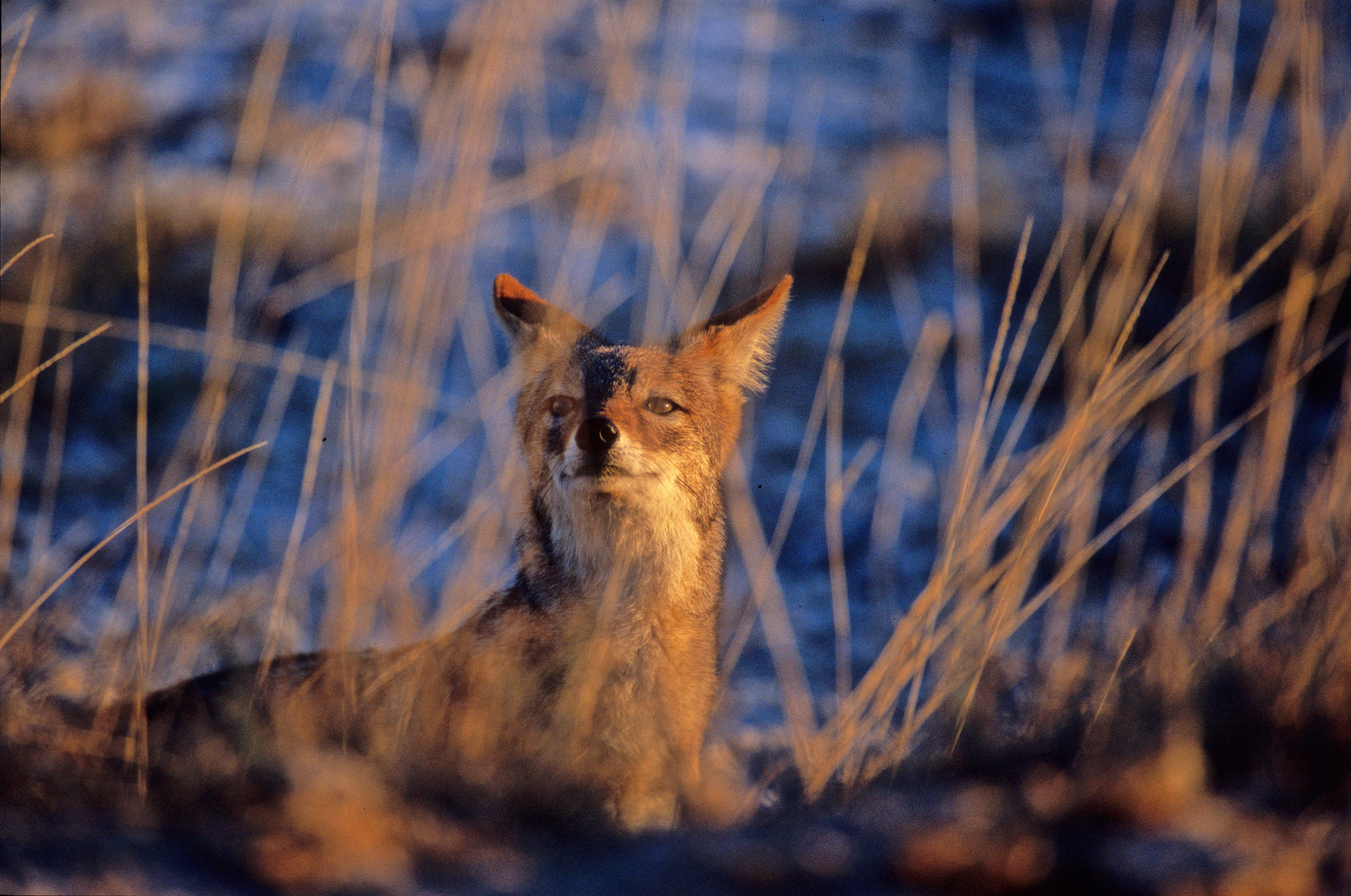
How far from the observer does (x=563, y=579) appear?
8.91ft

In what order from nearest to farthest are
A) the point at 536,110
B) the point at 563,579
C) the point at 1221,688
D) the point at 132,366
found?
the point at 1221,688 → the point at 563,579 → the point at 536,110 → the point at 132,366

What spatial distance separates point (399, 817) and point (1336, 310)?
5.59 m

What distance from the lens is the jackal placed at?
2303 mm

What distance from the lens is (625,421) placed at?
2.71 m

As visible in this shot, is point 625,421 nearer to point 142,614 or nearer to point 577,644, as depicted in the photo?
point 577,644

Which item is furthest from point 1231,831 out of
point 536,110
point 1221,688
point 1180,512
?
point 1180,512

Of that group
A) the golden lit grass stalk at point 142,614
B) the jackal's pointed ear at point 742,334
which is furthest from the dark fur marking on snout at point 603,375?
the golden lit grass stalk at point 142,614

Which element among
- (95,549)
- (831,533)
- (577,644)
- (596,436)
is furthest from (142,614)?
(831,533)

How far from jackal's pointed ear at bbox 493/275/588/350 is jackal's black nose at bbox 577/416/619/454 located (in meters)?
0.61

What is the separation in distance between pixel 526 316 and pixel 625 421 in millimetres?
605

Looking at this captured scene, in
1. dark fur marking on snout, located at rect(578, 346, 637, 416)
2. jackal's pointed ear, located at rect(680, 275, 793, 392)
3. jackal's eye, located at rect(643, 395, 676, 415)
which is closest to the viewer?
dark fur marking on snout, located at rect(578, 346, 637, 416)

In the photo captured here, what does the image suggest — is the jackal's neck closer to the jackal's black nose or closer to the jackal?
the jackal

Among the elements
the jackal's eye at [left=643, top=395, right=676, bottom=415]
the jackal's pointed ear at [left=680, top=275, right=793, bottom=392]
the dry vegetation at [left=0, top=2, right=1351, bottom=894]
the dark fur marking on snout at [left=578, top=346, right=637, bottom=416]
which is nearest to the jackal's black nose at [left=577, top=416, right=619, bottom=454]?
the dark fur marking on snout at [left=578, top=346, right=637, bottom=416]

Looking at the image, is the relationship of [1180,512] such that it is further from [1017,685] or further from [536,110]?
[536,110]
